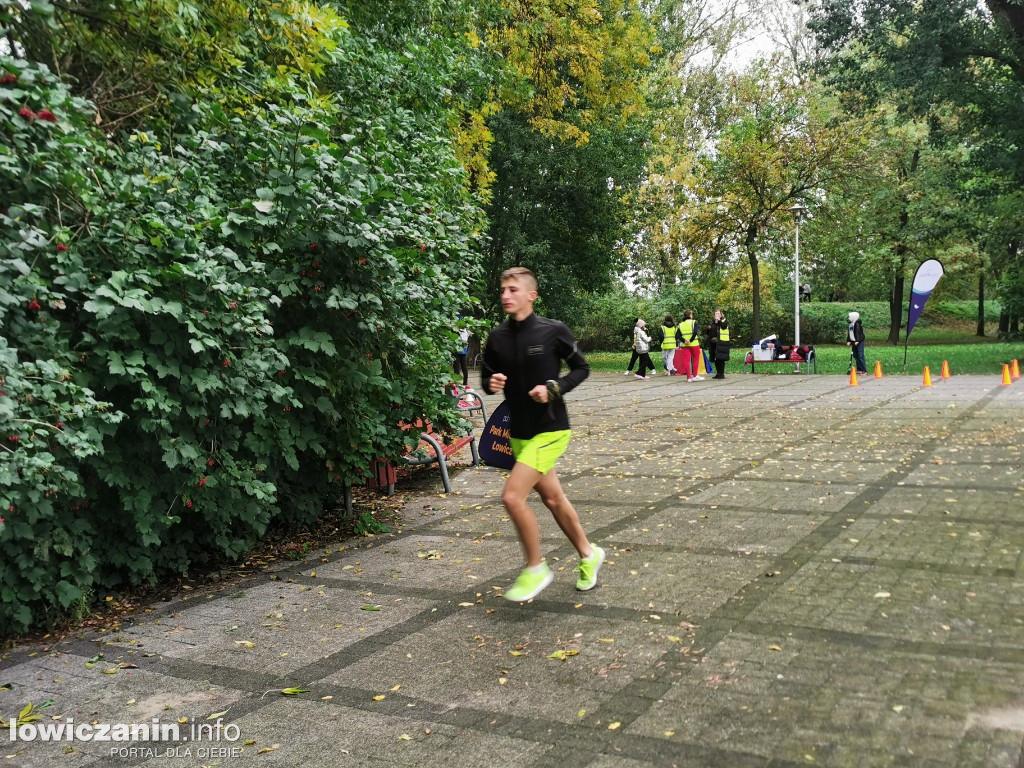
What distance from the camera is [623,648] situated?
430 cm

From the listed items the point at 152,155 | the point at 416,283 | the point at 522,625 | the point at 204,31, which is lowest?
the point at 522,625

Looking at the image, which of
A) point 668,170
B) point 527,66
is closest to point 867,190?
point 668,170

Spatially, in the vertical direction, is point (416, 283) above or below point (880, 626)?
above

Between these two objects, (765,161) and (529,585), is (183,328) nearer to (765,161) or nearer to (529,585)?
(529,585)

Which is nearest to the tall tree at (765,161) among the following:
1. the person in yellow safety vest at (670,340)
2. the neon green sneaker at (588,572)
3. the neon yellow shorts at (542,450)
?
the person in yellow safety vest at (670,340)

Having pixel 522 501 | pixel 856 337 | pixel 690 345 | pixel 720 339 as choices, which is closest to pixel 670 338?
pixel 690 345

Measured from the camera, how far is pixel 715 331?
23.0 meters

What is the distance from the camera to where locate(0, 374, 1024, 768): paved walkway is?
3.39 metres

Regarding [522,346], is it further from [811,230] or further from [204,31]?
[811,230]

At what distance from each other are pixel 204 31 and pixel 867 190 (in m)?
34.3

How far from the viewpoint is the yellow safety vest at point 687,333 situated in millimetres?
22892

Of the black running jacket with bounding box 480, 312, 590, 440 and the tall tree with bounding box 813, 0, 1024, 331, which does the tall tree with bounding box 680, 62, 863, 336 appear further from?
the black running jacket with bounding box 480, 312, 590, 440

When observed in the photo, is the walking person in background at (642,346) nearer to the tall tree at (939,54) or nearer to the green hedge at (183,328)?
→ the tall tree at (939,54)

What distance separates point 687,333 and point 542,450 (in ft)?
61.6
